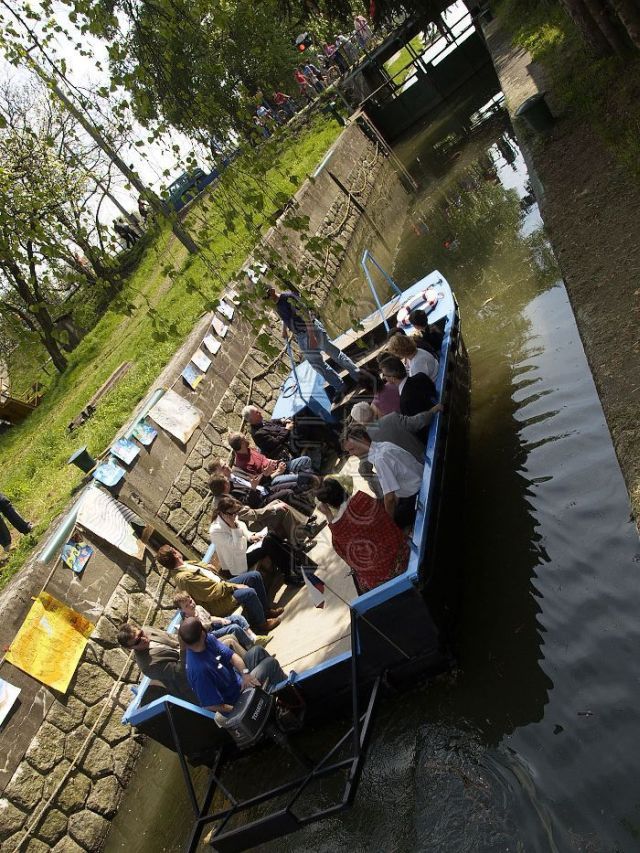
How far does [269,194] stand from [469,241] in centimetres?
951

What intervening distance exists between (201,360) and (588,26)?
28.7 ft

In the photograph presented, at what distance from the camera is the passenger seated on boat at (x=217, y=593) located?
24.3 ft

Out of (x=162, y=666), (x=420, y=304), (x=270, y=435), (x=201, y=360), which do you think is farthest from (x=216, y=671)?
(x=201, y=360)

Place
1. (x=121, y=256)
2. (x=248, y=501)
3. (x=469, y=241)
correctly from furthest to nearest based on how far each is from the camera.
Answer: (x=121, y=256) < (x=469, y=241) < (x=248, y=501)

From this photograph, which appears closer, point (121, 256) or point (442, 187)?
point (442, 187)

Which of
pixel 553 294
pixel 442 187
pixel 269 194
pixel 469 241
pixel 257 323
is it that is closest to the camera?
pixel 257 323

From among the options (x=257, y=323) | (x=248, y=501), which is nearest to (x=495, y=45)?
(x=248, y=501)

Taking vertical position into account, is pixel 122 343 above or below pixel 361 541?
above

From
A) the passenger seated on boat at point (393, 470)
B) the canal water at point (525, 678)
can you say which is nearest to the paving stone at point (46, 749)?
the canal water at point (525, 678)

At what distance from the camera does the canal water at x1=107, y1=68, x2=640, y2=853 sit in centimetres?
459

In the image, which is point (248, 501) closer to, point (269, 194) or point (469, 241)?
point (269, 194)

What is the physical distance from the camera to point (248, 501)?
9250 millimetres

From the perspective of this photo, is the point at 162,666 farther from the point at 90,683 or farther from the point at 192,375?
the point at 192,375

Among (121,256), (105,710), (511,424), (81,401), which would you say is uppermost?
(121,256)
